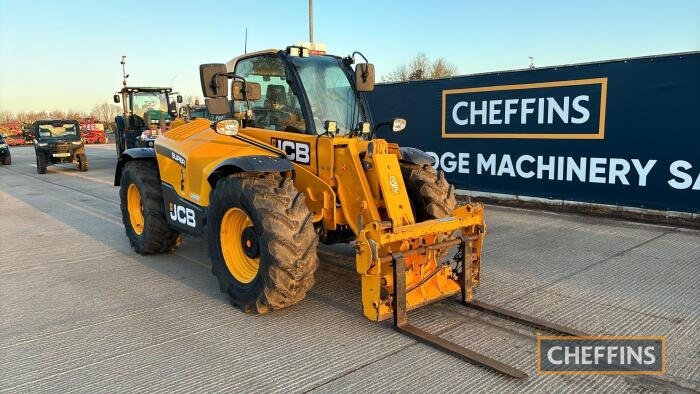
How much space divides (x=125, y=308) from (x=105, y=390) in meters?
1.49

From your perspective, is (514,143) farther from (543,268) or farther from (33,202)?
(33,202)

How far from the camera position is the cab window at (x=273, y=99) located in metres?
4.86

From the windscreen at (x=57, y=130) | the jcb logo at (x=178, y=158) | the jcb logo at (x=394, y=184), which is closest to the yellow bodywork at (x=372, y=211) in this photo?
the jcb logo at (x=394, y=184)

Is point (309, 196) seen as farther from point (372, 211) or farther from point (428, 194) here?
point (428, 194)

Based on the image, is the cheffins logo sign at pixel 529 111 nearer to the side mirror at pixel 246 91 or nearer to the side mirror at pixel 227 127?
the side mirror at pixel 246 91

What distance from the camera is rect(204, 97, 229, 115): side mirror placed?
492 cm

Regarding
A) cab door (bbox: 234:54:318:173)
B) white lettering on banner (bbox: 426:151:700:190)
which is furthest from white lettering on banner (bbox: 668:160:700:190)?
cab door (bbox: 234:54:318:173)

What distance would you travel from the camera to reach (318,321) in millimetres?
4184

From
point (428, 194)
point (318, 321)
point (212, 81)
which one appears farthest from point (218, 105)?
point (318, 321)

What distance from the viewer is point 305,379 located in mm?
3283

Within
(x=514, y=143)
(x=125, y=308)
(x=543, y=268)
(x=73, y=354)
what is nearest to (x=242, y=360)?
(x=73, y=354)

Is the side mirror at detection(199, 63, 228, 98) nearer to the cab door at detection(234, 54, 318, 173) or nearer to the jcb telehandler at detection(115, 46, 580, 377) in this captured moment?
the jcb telehandler at detection(115, 46, 580, 377)

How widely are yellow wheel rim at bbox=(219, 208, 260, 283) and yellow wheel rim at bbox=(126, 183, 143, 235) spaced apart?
2.66m

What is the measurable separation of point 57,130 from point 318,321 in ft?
60.4
